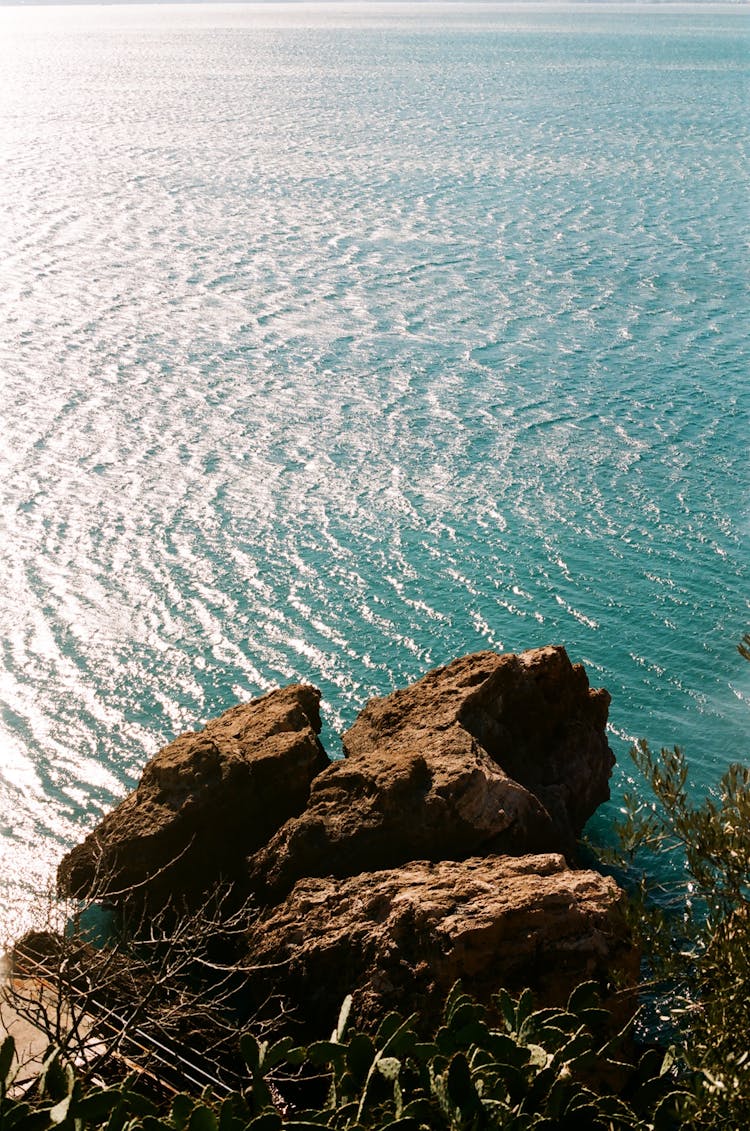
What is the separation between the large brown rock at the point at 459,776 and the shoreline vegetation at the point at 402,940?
30 millimetres

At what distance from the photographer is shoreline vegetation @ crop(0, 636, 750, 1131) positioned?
9.71 meters

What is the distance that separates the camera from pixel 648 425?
102 ft

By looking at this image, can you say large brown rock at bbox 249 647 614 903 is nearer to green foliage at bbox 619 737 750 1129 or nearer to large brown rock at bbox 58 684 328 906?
large brown rock at bbox 58 684 328 906

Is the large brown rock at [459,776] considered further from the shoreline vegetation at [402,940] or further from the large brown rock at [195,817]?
the large brown rock at [195,817]

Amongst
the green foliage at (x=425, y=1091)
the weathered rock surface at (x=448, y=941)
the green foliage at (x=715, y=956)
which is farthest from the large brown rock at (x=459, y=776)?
the green foliage at (x=425, y=1091)

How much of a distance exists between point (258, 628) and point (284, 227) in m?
28.2

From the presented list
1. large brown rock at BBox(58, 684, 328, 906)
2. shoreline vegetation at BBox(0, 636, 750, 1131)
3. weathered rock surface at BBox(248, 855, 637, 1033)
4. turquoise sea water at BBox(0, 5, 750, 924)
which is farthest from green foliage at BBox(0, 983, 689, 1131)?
turquoise sea water at BBox(0, 5, 750, 924)

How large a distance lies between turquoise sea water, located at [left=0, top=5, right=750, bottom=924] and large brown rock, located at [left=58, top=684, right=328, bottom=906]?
6.85 feet

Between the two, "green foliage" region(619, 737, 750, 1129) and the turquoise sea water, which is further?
the turquoise sea water

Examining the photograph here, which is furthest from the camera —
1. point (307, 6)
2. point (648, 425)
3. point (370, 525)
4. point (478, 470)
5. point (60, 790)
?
point (307, 6)

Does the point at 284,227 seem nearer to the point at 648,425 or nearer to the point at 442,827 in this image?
the point at 648,425

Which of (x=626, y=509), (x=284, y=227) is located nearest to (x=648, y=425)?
(x=626, y=509)

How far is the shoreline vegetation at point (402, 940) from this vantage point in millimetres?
9711

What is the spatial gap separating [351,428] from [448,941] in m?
19.6
